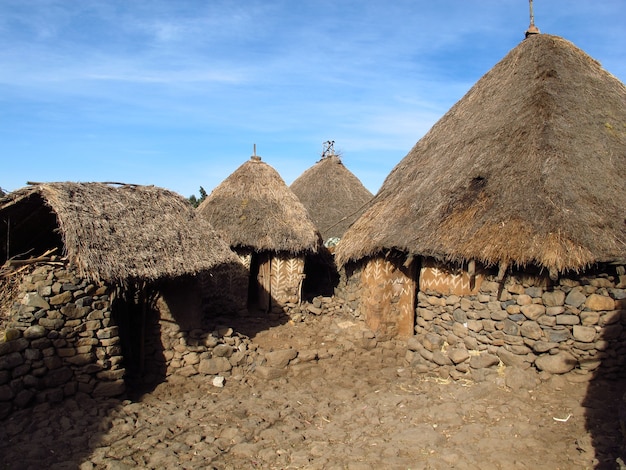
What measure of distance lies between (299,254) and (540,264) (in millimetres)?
7062

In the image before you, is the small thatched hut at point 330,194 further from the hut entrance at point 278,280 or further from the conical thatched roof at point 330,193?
the hut entrance at point 278,280

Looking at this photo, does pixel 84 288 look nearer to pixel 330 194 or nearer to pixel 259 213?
pixel 259 213

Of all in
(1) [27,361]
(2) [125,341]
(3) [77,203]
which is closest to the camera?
(1) [27,361]

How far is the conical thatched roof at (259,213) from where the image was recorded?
517 inches

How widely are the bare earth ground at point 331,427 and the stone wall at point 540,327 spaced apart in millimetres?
304

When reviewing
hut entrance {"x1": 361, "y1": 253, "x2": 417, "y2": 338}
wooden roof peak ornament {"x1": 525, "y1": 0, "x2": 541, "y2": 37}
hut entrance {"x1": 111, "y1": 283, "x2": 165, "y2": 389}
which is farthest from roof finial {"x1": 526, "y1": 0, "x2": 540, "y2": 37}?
hut entrance {"x1": 111, "y1": 283, "x2": 165, "y2": 389}

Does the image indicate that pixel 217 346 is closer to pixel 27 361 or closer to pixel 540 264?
pixel 27 361

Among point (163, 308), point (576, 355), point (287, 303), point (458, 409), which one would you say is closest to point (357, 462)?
point (458, 409)

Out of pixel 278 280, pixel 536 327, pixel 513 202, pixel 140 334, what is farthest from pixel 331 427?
pixel 278 280

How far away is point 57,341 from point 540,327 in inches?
289

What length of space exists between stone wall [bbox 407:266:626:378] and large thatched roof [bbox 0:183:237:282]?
15.3ft

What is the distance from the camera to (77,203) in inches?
323

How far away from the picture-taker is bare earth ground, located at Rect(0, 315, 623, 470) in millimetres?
6074

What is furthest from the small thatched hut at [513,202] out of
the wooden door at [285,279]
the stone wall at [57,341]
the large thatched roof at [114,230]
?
the stone wall at [57,341]
